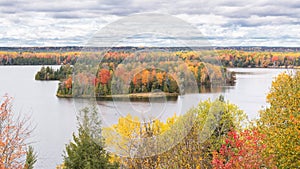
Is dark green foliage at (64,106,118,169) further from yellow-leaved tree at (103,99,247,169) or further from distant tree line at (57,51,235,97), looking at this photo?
distant tree line at (57,51,235,97)

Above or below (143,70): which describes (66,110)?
below

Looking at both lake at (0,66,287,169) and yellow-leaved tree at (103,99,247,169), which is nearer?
lake at (0,66,287,169)

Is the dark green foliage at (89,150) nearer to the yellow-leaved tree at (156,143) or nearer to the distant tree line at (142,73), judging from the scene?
the yellow-leaved tree at (156,143)

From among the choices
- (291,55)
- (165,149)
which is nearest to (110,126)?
(165,149)

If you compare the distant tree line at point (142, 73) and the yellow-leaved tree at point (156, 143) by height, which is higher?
the distant tree line at point (142, 73)

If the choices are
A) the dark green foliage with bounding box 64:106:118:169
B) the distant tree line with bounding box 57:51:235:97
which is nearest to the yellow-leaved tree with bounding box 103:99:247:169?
the dark green foliage with bounding box 64:106:118:169

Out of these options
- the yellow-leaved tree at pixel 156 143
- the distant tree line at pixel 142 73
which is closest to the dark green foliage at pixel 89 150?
the yellow-leaved tree at pixel 156 143

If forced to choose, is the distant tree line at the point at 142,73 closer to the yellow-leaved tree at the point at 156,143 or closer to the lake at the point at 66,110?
the lake at the point at 66,110

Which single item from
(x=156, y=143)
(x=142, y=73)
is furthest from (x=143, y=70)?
(x=156, y=143)

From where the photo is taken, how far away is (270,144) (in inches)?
560

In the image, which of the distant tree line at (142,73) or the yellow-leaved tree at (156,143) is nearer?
the distant tree line at (142,73)

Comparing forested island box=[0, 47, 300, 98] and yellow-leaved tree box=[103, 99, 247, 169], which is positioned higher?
forested island box=[0, 47, 300, 98]

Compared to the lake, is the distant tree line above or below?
above

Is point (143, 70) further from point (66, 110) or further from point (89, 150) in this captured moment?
point (66, 110)
